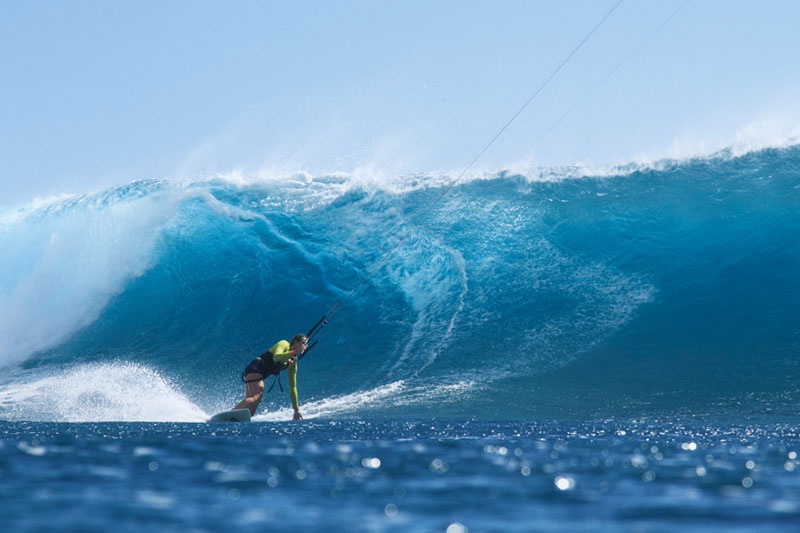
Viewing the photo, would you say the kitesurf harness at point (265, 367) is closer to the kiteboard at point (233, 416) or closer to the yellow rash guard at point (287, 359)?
the yellow rash guard at point (287, 359)

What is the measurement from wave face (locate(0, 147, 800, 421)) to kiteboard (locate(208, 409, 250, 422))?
0.80 meters

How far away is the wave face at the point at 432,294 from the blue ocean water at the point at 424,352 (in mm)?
51

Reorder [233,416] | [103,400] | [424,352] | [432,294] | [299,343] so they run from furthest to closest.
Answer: [432,294]
[424,352]
[103,400]
[299,343]
[233,416]

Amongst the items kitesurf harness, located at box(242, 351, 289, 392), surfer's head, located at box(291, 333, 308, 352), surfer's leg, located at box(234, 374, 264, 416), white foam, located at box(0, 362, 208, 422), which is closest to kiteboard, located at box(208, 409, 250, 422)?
white foam, located at box(0, 362, 208, 422)

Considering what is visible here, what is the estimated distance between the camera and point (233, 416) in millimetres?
9781

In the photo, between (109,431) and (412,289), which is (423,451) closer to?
(109,431)

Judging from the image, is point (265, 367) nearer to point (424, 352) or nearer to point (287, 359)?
point (287, 359)

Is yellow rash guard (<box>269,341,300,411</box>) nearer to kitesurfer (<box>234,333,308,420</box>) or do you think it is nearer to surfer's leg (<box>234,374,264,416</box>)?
A: kitesurfer (<box>234,333,308,420</box>)

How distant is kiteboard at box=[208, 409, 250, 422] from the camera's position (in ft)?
31.9

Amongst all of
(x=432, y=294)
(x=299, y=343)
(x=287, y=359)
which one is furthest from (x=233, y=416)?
(x=432, y=294)

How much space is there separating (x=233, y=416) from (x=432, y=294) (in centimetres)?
592

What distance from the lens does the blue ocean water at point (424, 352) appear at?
433 centimetres

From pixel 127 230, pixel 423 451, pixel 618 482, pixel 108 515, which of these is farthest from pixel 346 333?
pixel 108 515

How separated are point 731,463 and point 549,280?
9.45 m
